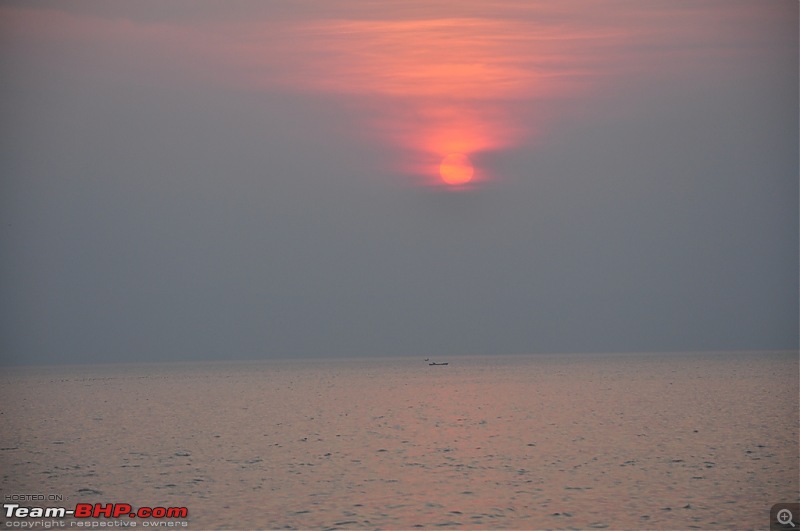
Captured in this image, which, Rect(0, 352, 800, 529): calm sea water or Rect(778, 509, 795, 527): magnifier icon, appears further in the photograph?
Rect(0, 352, 800, 529): calm sea water

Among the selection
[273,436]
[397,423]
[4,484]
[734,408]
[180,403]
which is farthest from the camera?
[180,403]

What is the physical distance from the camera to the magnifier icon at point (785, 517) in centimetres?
3709

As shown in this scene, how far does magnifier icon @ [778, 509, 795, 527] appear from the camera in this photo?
37.1m

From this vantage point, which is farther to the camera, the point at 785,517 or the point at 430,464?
the point at 430,464

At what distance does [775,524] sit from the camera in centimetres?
3672

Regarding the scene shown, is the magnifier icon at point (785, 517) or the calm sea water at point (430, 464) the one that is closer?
the magnifier icon at point (785, 517)

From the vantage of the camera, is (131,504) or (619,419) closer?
(131,504)

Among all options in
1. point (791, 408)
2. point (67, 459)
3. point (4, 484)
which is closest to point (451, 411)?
point (791, 408)

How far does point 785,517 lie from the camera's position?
37.8 meters

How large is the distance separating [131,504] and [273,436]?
3282 cm

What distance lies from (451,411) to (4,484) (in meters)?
59.8

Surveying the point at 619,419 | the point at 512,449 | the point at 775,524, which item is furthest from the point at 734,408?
the point at 775,524

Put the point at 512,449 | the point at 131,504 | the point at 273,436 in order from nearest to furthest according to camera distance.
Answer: the point at 131,504, the point at 512,449, the point at 273,436

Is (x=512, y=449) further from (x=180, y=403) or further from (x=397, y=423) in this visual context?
(x=180, y=403)
